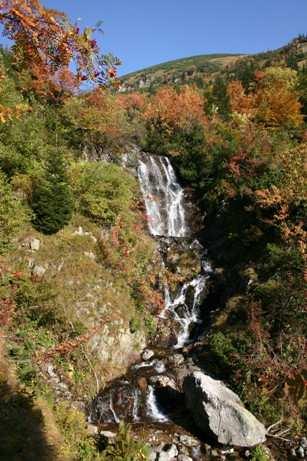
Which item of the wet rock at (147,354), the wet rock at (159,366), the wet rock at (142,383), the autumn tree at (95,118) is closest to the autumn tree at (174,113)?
the autumn tree at (95,118)

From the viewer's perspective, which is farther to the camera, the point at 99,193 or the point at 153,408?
the point at 99,193

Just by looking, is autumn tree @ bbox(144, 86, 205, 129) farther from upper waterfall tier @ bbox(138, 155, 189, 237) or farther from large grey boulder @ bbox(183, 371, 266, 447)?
large grey boulder @ bbox(183, 371, 266, 447)

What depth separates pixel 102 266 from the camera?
1499cm

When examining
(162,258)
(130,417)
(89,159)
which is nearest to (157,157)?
(89,159)

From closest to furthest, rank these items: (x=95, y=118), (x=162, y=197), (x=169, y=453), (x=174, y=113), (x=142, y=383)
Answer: (x=169, y=453) < (x=142, y=383) < (x=95, y=118) < (x=162, y=197) < (x=174, y=113)

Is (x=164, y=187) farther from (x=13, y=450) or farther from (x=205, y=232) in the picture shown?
(x=13, y=450)

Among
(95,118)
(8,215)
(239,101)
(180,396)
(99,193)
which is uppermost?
(239,101)

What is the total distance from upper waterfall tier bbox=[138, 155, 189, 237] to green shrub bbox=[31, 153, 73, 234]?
6956 millimetres

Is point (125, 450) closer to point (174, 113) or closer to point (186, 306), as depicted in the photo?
point (186, 306)

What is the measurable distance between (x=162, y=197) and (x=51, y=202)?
32.3 feet

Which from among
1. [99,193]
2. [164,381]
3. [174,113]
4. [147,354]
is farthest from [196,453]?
[174,113]

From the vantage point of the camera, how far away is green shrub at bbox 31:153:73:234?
14.1 meters

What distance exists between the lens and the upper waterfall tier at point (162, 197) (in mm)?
21609

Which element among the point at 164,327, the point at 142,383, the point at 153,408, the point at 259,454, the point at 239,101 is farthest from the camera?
the point at 239,101
